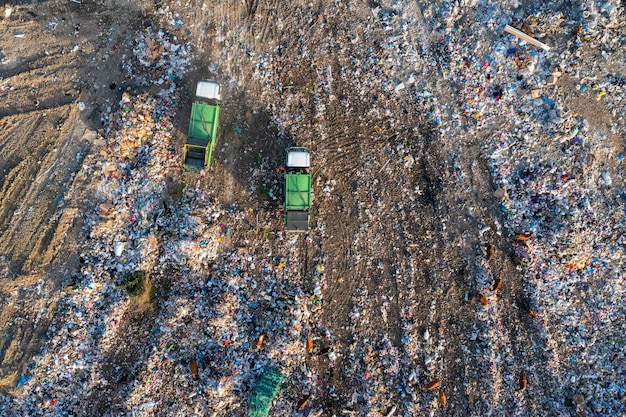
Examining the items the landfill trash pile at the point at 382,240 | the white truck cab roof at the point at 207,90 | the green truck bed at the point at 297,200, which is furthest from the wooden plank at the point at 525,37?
the white truck cab roof at the point at 207,90

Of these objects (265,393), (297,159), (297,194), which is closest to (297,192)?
(297,194)

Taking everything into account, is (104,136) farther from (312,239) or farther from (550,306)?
(550,306)

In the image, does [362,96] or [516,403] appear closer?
[516,403]

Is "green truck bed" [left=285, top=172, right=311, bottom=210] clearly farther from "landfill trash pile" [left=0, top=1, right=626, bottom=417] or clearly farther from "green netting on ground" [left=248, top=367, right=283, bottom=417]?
"green netting on ground" [left=248, top=367, right=283, bottom=417]

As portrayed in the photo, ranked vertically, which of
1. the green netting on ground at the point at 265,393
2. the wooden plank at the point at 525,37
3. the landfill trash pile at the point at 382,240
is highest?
the wooden plank at the point at 525,37

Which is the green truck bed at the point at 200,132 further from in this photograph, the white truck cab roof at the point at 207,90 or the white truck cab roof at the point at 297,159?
the white truck cab roof at the point at 297,159

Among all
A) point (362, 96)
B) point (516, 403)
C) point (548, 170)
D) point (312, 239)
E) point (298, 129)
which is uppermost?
point (362, 96)

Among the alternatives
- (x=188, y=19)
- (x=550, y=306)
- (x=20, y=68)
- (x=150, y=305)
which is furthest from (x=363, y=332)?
(x=20, y=68)
